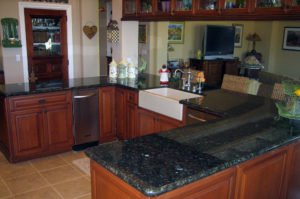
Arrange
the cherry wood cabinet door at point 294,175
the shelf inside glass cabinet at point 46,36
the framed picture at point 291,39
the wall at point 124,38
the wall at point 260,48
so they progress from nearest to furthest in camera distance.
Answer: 1. the cherry wood cabinet door at point 294,175
2. the wall at point 124,38
3. the shelf inside glass cabinet at point 46,36
4. the wall at point 260,48
5. the framed picture at point 291,39

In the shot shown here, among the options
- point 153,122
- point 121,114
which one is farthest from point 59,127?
point 153,122

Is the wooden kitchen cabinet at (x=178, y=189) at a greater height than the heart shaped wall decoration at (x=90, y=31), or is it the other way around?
the heart shaped wall decoration at (x=90, y=31)

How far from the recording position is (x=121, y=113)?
4.20 metres

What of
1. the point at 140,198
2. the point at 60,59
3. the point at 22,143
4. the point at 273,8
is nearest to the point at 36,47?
the point at 60,59

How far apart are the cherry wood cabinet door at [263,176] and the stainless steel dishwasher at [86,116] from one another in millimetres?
2596

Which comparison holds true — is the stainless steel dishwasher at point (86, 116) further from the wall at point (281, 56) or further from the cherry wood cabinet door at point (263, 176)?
the wall at point (281, 56)

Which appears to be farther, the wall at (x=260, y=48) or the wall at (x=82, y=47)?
the wall at (x=260, y=48)

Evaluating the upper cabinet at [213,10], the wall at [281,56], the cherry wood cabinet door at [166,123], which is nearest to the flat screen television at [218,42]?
the wall at [281,56]

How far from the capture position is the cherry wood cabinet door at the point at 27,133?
138 inches

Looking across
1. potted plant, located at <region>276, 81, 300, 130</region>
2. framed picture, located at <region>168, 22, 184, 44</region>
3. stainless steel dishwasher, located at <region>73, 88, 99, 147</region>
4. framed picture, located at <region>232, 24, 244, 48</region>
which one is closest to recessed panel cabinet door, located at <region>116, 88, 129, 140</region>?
stainless steel dishwasher, located at <region>73, 88, 99, 147</region>

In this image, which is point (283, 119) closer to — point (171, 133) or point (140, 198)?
point (171, 133)

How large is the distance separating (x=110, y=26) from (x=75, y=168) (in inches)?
95.3

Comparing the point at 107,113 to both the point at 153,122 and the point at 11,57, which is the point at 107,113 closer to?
the point at 153,122

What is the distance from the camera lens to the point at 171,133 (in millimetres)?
2029
